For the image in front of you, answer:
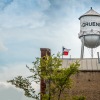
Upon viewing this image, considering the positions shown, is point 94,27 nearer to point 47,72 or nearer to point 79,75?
point 79,75

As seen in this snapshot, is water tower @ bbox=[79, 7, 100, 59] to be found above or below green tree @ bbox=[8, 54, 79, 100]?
above

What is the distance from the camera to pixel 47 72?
1531 inches

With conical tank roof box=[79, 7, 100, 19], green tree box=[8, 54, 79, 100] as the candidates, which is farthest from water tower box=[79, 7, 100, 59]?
green tree box=[8, 54, 79, 100]

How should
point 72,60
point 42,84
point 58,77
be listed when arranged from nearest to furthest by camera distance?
point 58,77 → point 42,84 → point 72,60

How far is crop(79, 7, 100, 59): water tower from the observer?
181 feet

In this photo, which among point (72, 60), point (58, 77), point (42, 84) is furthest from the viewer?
point (72, 60)

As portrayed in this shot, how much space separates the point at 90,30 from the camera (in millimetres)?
55281

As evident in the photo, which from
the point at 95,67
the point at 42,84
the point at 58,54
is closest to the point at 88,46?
the point at 95,67

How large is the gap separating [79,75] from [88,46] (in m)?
7.86

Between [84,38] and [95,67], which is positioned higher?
[84,38]

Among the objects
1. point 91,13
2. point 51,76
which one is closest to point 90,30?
point 91,13

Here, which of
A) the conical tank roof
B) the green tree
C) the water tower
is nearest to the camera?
the green tree

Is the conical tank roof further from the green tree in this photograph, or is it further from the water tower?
the green tree

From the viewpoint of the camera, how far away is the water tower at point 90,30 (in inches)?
2173
